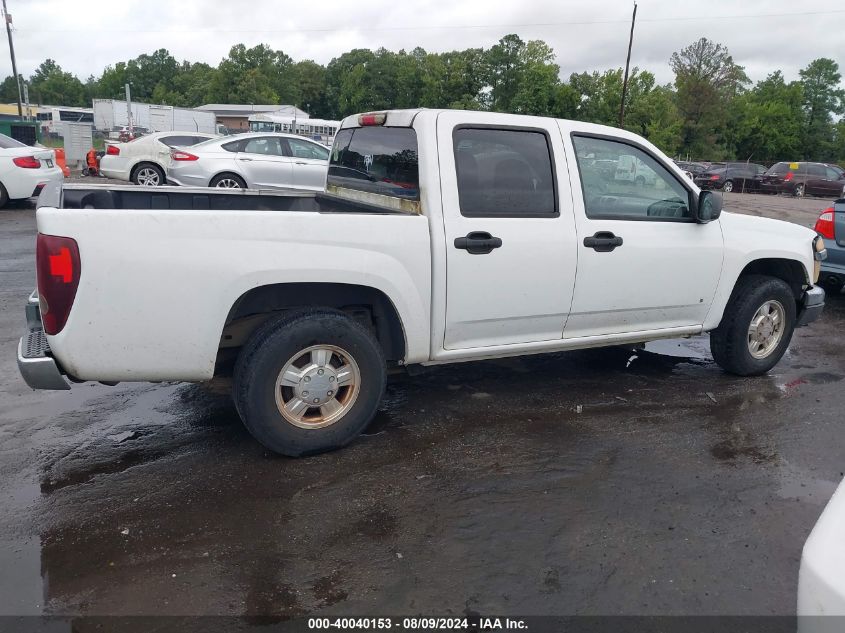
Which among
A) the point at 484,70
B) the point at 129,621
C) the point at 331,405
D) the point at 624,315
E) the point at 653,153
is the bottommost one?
the point at 129,621

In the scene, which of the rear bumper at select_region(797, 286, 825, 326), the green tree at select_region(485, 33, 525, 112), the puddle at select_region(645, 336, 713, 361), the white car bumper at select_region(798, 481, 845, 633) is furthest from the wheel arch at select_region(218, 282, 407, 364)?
the green tree at select_region(485, 33, 525, 112)

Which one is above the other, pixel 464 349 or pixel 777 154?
pixel 777 154

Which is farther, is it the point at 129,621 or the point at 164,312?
the point at 164,312

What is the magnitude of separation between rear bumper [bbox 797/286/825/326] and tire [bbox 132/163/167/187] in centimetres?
1392

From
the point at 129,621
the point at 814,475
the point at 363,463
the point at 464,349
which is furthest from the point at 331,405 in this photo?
the point at 814,475

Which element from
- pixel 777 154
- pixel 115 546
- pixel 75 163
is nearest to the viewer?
pixel 115 546

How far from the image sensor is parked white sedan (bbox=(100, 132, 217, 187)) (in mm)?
15844

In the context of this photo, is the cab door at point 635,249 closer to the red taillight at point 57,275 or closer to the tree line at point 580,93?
the red taillight at point 57,275

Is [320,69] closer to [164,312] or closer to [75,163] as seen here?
[75,163]

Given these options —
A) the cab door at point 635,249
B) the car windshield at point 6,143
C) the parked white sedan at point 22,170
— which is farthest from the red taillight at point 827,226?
the car windshield at point 6,143

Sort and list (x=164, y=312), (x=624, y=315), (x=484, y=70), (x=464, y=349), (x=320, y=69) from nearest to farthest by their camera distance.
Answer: (x=164, y=312), (x=464, y=349), (x=624, y=315), (x=484, y=70), (x=320, y=69)

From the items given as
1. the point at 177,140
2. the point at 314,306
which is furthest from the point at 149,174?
the point at 314,306

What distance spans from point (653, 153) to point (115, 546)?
4002 mm

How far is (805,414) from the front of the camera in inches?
194
